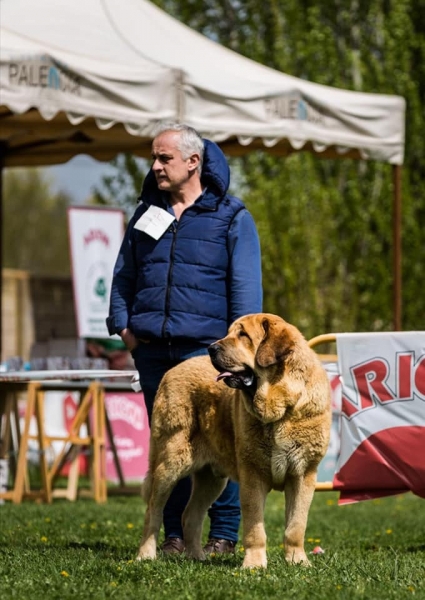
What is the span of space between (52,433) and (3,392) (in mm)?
2609

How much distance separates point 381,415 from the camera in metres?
6.92

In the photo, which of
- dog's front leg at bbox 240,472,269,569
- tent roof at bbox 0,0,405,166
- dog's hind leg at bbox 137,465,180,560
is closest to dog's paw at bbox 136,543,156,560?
dog's hind leg at bbox 137,465,180,560

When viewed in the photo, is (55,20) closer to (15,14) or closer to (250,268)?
(15,14)

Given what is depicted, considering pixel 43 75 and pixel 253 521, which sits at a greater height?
pixel 43 75

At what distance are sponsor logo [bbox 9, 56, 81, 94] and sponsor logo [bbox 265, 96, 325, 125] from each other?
1669 millimetres

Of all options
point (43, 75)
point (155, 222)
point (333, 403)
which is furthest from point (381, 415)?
point (43, 75)

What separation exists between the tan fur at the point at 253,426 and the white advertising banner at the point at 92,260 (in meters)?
5.62

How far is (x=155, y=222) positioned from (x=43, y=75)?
1916mm

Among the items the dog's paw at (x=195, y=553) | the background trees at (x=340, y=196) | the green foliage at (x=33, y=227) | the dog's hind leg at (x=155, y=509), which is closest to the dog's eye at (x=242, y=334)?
the dog's hind leg at (x=155, y=509)

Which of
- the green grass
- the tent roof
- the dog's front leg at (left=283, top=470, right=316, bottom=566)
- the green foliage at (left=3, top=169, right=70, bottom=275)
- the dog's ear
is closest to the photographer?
the green grass

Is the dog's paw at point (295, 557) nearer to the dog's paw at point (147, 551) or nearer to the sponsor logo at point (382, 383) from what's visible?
the dog's paw at point (147, 551)

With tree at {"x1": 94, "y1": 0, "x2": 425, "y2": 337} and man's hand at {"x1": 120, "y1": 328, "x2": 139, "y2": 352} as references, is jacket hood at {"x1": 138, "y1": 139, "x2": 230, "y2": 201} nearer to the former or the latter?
man's hand at {"x1": 120, "y1": 328, "x2": 139, "y2": 352}

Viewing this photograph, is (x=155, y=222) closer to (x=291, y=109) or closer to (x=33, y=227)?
(x=291, y=109)

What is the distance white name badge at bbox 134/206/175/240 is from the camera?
20.2 feet
